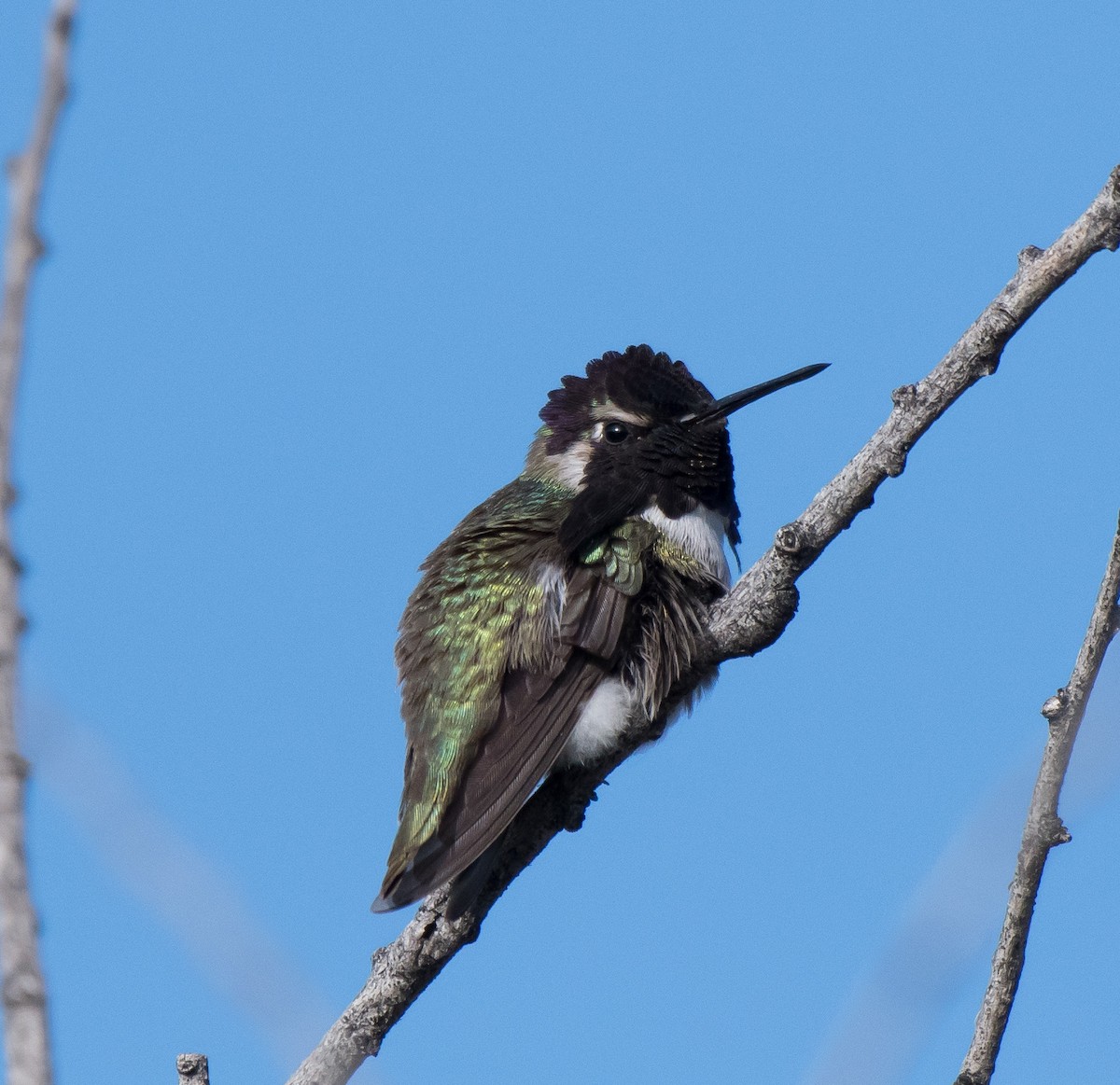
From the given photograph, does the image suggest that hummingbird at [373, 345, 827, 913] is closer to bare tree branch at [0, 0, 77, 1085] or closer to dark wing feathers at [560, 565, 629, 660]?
dark wing feathers at [560, 565, 629, 660]

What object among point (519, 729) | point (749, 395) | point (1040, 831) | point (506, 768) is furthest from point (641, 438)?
point (1040, 831)

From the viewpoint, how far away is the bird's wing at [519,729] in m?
4.48

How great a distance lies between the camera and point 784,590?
405cm

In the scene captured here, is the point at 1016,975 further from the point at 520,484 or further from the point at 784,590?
the point at 520,484

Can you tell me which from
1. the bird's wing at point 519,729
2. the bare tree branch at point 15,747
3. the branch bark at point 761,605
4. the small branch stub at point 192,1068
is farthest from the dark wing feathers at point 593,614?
the bare tree branch at point 15,747

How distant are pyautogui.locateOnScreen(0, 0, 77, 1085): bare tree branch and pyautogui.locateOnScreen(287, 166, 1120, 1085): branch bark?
246cm

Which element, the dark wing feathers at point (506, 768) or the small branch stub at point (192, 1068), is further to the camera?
the dark wing feathers at point (506, 768)

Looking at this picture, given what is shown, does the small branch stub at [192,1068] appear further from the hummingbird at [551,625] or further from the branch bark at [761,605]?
the hummingbird at [551,625]

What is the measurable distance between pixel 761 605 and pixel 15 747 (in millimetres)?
2975

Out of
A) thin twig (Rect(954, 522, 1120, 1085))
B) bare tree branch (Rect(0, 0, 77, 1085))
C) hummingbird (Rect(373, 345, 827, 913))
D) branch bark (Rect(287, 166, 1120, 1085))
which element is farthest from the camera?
hummingbird (Rect(373, 345, 827, 913))

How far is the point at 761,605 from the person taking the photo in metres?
4.16

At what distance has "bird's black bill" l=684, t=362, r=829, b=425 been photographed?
5.41m

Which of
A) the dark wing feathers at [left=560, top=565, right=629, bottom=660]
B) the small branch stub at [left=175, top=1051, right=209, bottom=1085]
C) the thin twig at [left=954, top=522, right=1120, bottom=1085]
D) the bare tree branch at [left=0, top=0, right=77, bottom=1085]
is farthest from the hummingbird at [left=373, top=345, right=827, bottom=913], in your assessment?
the bare tree branch at [left=0, top=0, right=77, bottom=1085]

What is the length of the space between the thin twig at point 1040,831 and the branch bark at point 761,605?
2.66ft
